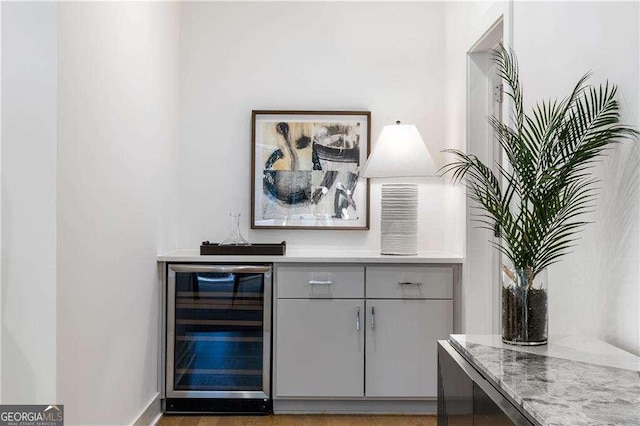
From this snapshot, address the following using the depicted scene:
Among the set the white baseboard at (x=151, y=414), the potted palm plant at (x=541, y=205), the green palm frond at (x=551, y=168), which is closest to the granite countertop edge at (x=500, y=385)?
the potted palm plant at (x=541, y=205)

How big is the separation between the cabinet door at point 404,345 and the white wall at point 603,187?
1088 millimetres

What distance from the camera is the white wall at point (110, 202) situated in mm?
1979

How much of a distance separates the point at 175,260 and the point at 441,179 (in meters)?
1.65

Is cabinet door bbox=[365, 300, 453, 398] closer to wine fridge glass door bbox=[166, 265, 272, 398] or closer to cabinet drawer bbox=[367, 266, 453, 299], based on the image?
cabinet drawer bbox=[367, 266, 453, 299]

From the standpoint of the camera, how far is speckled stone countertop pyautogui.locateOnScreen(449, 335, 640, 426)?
1130 millimetres

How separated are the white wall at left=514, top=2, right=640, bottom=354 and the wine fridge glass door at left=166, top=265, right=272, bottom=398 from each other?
158cm

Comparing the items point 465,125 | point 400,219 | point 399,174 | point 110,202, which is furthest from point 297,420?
point 465,125

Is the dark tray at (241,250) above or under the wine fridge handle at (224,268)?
above

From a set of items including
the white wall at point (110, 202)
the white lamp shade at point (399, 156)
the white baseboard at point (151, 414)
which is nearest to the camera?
the white wall at point (110, 202)

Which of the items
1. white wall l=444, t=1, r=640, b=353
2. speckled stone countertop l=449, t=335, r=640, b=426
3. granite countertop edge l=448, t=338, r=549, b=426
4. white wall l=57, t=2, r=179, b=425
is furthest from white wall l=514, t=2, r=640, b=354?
white wall l=57, t=2, r=179, b=425

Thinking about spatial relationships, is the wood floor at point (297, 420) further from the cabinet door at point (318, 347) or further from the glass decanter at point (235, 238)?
the glass decanter at point (235, 238)

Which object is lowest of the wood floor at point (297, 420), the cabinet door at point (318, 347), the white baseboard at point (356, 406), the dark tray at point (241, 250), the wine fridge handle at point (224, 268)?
the wood floor at point (297, 420)

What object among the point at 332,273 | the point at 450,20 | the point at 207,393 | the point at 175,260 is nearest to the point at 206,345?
the point at 207,393

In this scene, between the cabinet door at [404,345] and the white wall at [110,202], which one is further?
the cabinet door at [404,345]
